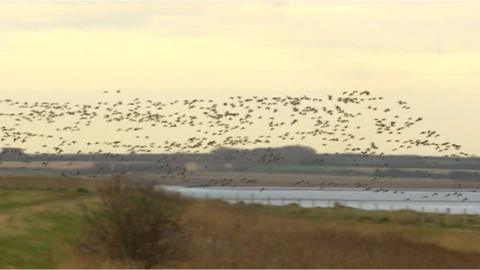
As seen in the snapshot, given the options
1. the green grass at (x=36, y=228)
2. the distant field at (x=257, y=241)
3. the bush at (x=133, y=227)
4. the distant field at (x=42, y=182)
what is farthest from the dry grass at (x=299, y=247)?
the distant field at (x=42, y=182)

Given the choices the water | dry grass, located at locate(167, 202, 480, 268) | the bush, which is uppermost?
the bush

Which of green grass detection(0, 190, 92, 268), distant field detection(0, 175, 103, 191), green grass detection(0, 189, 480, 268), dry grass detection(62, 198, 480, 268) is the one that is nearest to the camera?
dry grass detection(62, 198, 480, 268)

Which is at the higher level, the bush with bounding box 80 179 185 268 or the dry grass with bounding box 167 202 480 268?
the bush with bounding box 80 179 185 268

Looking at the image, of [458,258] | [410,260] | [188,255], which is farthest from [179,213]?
[458,258]

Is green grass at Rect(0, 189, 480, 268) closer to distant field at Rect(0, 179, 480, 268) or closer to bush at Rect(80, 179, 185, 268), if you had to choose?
distant field at Rect(0, 179, 480, 268)

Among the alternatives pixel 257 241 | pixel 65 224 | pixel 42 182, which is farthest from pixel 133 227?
pixel 42 182

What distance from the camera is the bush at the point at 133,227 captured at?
33719 mm

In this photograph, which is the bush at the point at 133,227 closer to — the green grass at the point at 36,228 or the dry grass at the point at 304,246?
the dry grass at the point at 304,246

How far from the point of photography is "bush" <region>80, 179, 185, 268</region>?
1328 inches

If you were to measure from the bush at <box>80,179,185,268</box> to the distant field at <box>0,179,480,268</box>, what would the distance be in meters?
0.47

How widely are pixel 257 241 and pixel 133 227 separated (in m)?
10.3

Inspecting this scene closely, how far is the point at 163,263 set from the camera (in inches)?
1359

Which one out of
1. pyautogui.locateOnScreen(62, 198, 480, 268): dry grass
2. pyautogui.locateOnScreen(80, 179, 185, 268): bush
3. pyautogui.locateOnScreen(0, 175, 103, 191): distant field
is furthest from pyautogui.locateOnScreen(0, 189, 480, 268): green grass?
pyautogui.locateOnScreen(0, 175, 103, 191): distant field

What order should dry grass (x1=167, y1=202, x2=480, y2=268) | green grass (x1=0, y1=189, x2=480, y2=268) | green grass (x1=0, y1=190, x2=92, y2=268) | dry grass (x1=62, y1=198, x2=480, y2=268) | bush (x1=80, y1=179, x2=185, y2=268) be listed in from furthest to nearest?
→ green grass (x1=0, y1=189, x2=480, y2=268) → green grass (x1=0, y1=190, x2=92, y2=268) → dry grass (x1=167, y1=202, x2=480, y2=268) → dry grass (x1=62, y1=198, x2=480, y2=268) → bush (x1=80, y1=179, x2=185, y2=268)
